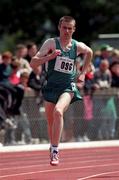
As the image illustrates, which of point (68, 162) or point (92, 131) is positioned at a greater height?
point (68, 162)

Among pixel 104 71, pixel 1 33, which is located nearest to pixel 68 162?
pixel 104 71

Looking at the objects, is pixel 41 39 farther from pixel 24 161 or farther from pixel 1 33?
pixel 24 161

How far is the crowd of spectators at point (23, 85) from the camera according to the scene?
746 inches

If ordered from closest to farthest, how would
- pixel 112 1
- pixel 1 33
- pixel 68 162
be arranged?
pixel 68 162
pixel 112 1
pixel 1 33

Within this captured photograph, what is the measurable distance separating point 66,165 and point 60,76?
5.27 feet

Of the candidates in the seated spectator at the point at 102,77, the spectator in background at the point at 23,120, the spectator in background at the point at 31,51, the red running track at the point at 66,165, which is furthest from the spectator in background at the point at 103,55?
the red running track at the point at 66,165

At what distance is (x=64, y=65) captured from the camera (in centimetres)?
1289

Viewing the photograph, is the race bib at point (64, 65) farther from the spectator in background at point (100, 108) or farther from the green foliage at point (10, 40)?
the green foliage at point (10, 40)

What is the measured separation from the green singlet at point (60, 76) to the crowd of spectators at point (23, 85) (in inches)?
200

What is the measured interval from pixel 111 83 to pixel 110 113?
0.95 m

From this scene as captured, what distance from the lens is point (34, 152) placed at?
16.9 m

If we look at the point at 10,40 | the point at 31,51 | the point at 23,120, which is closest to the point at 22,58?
the point at 31,51

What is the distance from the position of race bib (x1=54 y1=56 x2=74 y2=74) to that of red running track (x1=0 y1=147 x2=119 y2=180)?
1457 millimetres

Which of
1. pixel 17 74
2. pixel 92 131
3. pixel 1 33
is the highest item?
pixel 17 74
